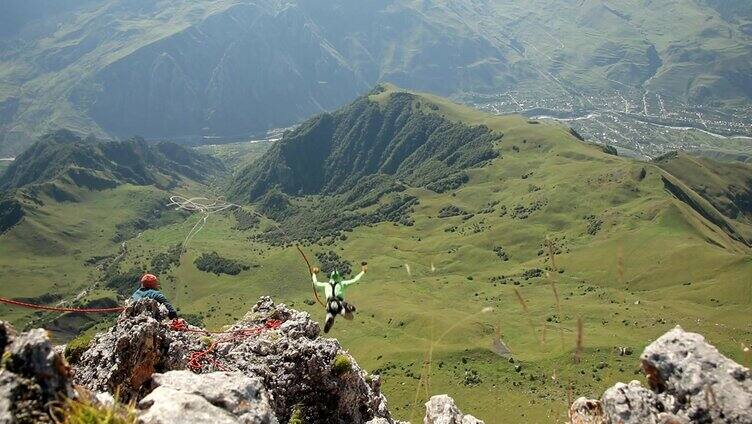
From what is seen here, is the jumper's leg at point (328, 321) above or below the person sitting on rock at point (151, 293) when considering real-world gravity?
below

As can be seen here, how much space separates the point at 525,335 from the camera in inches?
5728

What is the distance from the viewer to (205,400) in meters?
13.1

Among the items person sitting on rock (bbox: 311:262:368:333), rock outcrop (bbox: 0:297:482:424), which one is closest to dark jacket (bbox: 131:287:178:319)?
rock outcrop (bbox: 0:297:482:424)

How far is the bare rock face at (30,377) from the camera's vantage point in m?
10.3

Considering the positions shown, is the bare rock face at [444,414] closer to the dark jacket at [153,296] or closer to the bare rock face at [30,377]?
the dark jacket at [153,296]

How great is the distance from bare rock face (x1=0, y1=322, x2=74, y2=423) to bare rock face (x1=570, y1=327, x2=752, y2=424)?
1347 centimetres

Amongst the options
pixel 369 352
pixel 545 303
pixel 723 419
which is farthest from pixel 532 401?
pixel 723 419

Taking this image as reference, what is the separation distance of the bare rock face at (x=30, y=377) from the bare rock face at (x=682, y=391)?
1347 centimetres

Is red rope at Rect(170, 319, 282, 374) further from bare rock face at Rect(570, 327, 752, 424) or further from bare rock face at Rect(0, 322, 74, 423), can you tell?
bare rock face at Rect(570, 327, 752, 424)

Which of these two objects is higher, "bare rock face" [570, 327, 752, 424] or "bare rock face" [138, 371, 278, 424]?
"bare rock face" [138, 371, 278, 424]

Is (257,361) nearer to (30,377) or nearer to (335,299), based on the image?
(335,299)

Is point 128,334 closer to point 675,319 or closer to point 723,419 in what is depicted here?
point 723,419

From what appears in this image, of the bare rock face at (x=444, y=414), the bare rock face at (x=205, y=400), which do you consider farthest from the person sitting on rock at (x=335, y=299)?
the bare rock face at (x=205, y=400)

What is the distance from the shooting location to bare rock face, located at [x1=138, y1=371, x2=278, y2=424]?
40.0ft
